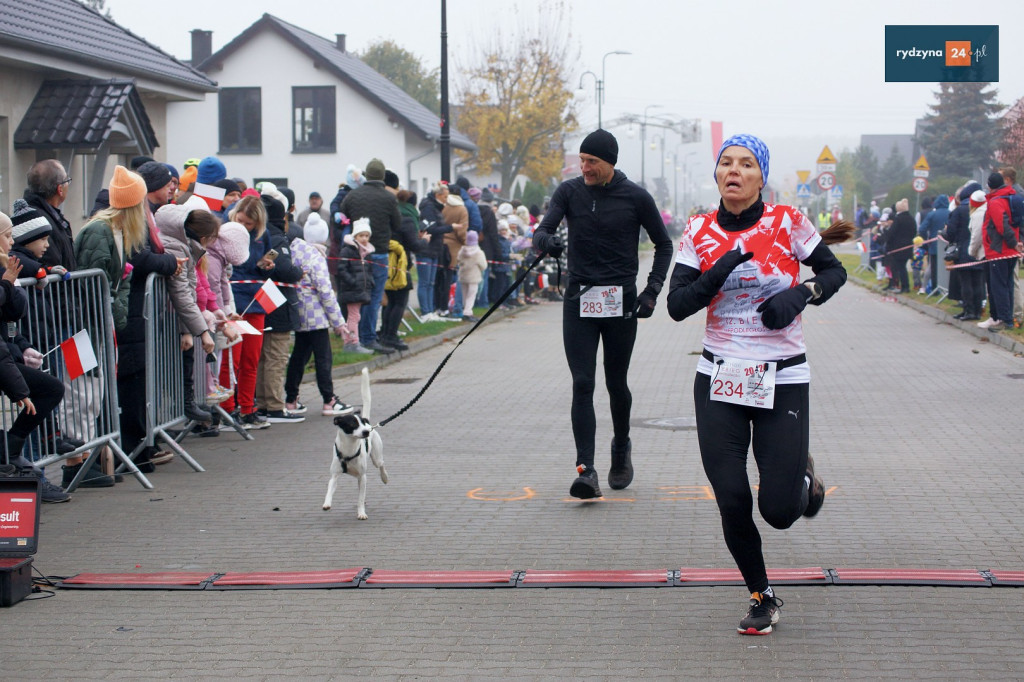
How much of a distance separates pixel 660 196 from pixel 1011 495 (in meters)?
135

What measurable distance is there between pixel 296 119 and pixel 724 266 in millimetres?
43828

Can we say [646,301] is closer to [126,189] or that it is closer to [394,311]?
[126,189]

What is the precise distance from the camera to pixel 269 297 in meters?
10.5

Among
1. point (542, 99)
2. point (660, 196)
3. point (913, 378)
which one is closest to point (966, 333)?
point (913, 378)

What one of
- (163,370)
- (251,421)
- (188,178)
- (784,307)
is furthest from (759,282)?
(188,178)

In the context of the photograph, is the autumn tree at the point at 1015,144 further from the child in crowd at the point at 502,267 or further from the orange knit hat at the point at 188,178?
the orange knit hat at the point at 188,178

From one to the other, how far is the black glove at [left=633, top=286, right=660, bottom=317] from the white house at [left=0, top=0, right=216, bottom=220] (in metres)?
10.3

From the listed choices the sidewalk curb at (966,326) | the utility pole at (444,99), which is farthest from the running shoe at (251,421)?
the utility pole at (444,99)

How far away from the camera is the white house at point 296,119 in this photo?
151 feet

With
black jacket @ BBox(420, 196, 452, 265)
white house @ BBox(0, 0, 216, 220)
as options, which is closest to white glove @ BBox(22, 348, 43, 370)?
white house @ BBox(0, 0, 216, 220)

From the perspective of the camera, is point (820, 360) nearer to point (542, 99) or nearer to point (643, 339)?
point (643, 339)

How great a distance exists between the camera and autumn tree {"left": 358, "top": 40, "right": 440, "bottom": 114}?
9112cm

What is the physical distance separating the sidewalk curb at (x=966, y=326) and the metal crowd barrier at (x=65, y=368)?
11.9 meters

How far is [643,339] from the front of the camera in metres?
19.3
